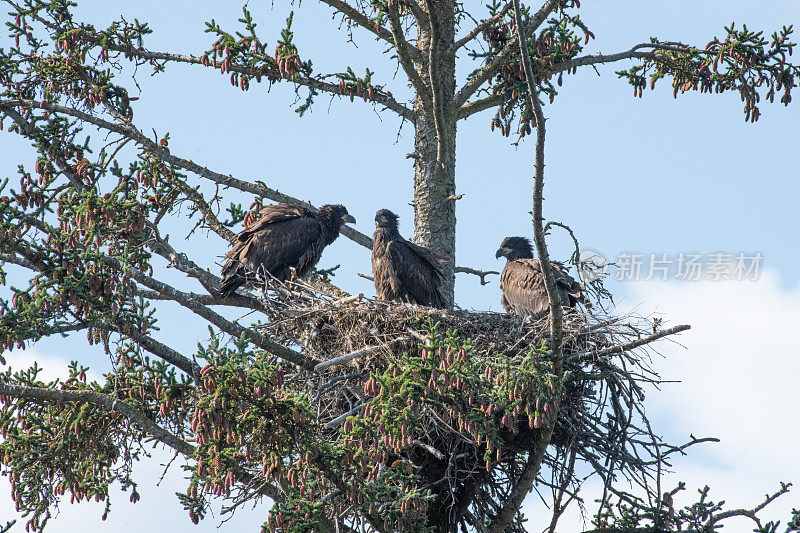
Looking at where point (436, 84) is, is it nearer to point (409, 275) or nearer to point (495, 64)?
point (495, 64)

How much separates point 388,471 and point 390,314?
2103 mm

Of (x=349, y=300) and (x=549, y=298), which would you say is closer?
(x=549, y=298)

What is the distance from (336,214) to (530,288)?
9.06 ft

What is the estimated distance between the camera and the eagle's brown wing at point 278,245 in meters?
10.4

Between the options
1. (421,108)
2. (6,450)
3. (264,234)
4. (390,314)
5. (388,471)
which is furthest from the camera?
(421,108)

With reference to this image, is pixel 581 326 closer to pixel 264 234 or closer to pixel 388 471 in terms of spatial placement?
pixel 388 471

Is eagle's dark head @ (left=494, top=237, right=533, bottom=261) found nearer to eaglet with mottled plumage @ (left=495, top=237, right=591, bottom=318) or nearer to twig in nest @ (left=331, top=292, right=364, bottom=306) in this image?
eaglet with mottled plumage @ (left=495, top=237, right=591, bottom=318)

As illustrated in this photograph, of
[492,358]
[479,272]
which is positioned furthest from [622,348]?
[479,272]

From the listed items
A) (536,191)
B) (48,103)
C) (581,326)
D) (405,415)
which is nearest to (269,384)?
(405,415)

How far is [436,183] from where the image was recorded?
1103 centimetres

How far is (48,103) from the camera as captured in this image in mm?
10125

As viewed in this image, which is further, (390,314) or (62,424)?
(390,314)

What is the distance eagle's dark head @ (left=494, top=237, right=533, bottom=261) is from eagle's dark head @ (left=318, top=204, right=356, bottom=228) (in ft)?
6.30

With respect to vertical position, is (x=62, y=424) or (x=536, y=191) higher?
(x=536, y=191)
